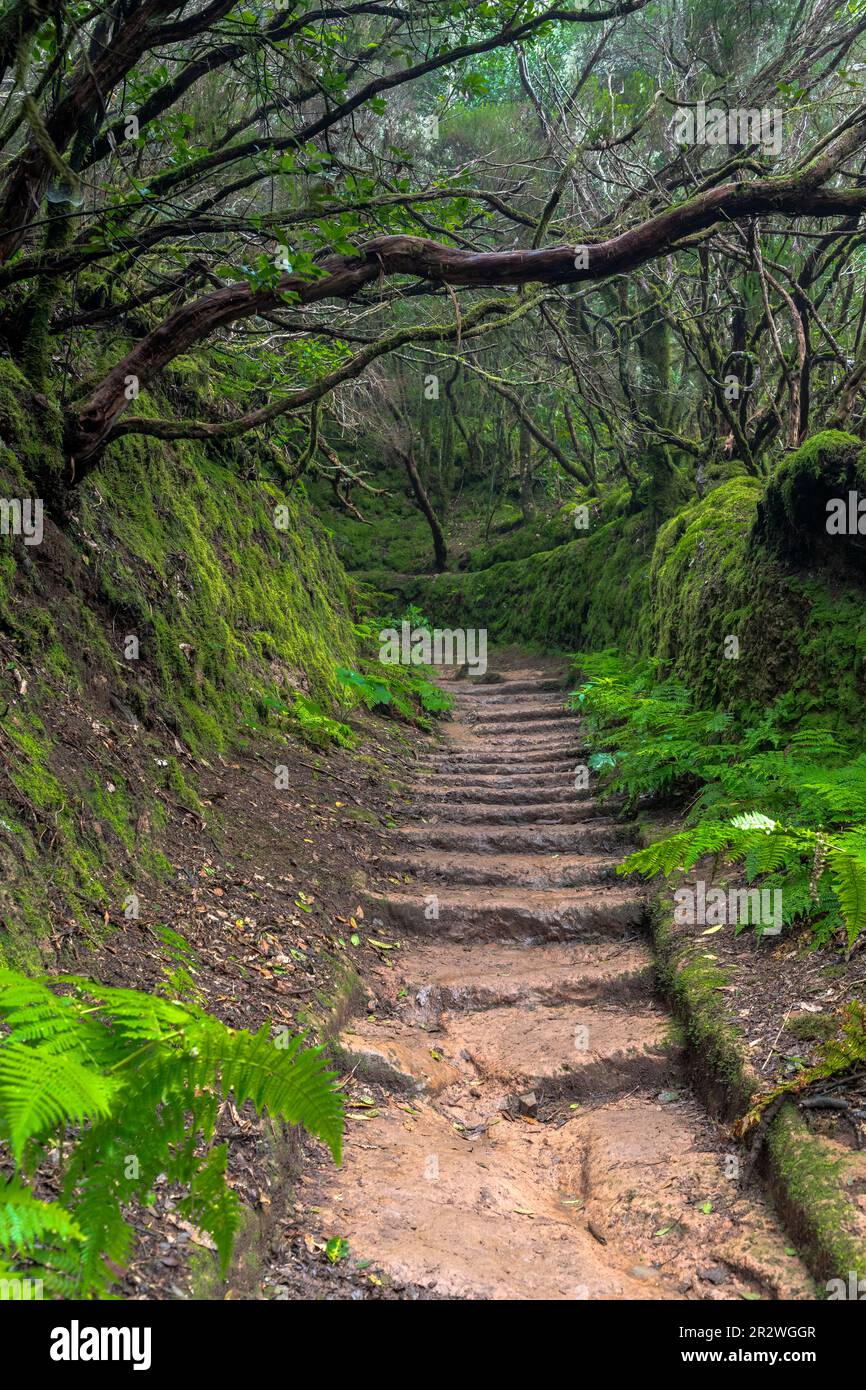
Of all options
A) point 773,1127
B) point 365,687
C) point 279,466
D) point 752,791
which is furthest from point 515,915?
point 279,466

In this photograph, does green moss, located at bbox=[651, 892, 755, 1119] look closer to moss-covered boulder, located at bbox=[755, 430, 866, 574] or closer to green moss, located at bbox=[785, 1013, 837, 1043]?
green moss, located at bbox=[785, 1013, 837, 1043]

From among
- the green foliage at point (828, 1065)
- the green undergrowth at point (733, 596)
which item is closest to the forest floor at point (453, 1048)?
the green foliage at point (828, 1065)

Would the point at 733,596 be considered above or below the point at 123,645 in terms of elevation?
above

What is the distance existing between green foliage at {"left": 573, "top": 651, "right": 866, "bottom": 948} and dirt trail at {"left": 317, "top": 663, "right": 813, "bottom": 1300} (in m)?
0.73

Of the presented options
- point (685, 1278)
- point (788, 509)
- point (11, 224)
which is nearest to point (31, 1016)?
point (685, 1278)

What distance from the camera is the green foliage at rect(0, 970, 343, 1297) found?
4.99 feet

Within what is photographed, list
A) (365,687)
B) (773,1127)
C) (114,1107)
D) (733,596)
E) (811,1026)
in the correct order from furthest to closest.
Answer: (365,687) → (733,596) → (811,1026) → (773,1127) → (114,1107)

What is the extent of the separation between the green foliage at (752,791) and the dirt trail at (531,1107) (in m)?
0.73

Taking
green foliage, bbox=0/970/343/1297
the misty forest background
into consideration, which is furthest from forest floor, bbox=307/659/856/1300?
green foliage, bbox=0/970/343/1297

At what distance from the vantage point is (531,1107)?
380 centimetres

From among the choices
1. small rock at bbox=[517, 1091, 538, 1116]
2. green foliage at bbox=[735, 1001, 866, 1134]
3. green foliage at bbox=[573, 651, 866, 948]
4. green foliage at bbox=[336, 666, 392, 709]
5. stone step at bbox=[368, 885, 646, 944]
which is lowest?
small rock at bbox=[517, 1091, 538, 1116]

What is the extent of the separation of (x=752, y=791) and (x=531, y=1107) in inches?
84.8

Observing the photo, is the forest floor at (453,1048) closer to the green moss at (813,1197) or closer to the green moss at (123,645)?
the green moss at (813,1197)

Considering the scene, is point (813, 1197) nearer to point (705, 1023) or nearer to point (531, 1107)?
point (705, 1023)
